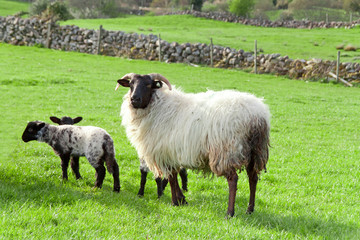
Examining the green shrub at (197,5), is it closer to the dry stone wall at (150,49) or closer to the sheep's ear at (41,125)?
the dry stone wall at (150,49)

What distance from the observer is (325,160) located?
9.42 meters

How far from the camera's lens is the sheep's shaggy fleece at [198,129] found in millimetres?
5754

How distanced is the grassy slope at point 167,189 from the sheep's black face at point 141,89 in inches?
57.2

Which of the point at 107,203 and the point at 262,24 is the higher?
the point at 262,24

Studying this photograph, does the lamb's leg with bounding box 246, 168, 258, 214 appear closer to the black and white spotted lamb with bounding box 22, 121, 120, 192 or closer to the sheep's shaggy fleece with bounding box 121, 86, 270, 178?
the sheep's shaggy fleece with bounding box 121, 86, 270, 178

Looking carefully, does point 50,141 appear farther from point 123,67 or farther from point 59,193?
point 123,67

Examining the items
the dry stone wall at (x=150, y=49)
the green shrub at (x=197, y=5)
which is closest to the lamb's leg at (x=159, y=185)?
the dry stone wall at (x=150, y=49)

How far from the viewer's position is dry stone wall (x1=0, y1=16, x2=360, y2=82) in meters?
Answer: 25.4

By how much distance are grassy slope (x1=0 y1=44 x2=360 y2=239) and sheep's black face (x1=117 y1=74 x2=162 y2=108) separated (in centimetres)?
145

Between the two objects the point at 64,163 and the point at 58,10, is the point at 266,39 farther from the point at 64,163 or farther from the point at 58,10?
the point at 64,163

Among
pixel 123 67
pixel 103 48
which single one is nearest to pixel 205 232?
pixel 123 67

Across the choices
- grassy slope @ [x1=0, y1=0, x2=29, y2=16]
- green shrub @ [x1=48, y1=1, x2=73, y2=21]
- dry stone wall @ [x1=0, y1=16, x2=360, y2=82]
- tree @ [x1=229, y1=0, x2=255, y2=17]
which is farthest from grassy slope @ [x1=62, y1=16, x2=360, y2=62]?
grassy slope @ [x1=0, y1=0, x2=29, y2=16]

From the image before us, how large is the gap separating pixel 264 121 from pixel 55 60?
866 inches

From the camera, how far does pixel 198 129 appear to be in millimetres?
6000
